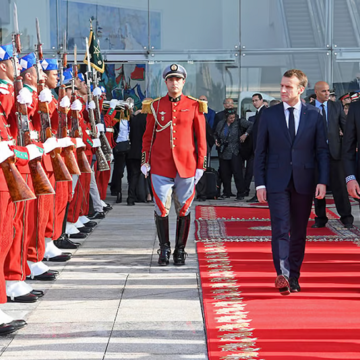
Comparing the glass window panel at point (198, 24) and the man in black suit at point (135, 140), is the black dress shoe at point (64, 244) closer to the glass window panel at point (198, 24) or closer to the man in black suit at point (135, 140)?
the man in black suit at point (135, 140)

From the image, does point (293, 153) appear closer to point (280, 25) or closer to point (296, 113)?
point (296, 113)

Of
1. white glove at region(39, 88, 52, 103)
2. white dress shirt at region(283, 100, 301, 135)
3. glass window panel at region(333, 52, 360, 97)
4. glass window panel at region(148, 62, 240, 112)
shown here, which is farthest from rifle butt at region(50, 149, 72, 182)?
glass window panel at region(333, 52, 360, 97)

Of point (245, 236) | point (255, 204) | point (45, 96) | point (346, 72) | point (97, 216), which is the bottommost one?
point (255, 204)

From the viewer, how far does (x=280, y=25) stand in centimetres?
1842

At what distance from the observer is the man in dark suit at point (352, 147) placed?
6.12 m

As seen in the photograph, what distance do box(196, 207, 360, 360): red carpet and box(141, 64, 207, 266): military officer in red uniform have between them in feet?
1.41

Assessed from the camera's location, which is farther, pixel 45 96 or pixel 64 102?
pixel 64 102

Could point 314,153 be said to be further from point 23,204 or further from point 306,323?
point 23,204

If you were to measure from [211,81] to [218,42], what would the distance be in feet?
2.89

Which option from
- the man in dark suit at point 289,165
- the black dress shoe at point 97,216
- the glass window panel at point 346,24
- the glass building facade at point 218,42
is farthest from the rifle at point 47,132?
the glass window panel at point 346,24

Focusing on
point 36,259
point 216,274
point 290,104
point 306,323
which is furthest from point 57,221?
point 306,323

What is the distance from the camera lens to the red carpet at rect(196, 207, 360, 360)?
4691 millimetres

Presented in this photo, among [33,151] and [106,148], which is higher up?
[33,151]

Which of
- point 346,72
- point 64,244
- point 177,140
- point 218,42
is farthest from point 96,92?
point 346,72
